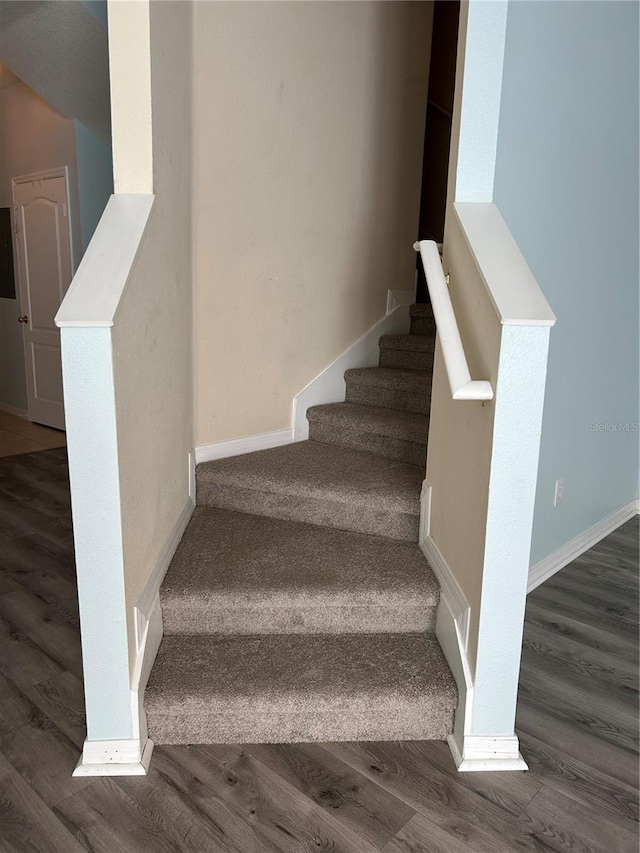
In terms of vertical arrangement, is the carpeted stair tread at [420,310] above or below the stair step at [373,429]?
above

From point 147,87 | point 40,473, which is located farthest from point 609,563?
point 40,473

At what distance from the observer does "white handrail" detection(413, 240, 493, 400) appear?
1.53 meters

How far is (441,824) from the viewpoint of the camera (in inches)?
59.5

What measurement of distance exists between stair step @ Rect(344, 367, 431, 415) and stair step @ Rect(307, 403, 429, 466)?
6 centimetres

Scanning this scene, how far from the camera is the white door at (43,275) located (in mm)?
4883

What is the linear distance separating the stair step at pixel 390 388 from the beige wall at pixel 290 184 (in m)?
0.19

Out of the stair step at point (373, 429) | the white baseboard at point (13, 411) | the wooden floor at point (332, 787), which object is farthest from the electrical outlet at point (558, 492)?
the white baseboard at point (13, 411)

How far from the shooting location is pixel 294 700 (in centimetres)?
174

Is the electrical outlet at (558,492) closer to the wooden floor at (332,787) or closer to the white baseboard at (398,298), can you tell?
the wooden floor at (332,787)

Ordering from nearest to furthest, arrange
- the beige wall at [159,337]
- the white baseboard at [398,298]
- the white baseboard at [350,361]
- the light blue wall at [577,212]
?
the beige wall at [159,337]
the light blue wall at [577,212]
the white baseboard at [350,361]
the white baseboard at [398,298]

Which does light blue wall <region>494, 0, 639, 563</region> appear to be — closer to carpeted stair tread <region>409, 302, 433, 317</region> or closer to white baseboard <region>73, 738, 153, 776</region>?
carpeted stair tread <region>409, 302, 433, 317</region>

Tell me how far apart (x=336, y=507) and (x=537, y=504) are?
0.92m

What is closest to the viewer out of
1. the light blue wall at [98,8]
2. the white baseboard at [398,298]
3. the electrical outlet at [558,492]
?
the light blue wall at [98,8]

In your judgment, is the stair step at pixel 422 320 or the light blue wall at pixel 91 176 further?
the light blue wall at pixel 91 176
